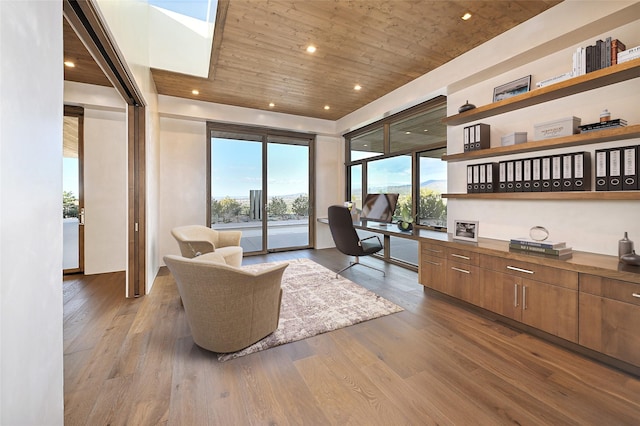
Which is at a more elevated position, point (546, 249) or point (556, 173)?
point (556, 173)

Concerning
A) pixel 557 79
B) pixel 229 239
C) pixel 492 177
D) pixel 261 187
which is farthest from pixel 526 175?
pixel 261 187

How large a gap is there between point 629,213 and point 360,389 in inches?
101

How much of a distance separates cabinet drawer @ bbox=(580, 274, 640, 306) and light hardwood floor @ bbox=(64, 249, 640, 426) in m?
0.53

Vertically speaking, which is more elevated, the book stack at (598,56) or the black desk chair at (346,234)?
the book stack at (598,56)

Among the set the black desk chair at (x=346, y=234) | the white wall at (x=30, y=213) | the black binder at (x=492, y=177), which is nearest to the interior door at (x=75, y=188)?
the black desk chair at (x=346, y=234)

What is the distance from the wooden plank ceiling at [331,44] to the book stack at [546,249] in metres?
2.09

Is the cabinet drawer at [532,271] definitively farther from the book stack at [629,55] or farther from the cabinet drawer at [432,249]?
the book stack at [629,55]

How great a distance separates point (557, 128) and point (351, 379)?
2.77 meters

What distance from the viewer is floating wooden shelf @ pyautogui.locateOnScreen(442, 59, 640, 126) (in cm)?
203

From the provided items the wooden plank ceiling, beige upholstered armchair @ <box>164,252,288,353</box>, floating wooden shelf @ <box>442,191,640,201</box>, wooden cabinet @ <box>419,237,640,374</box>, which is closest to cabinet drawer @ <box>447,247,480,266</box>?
wooden cabinet @ <box>419,237,640,374</box>

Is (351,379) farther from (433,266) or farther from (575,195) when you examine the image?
(575,195)

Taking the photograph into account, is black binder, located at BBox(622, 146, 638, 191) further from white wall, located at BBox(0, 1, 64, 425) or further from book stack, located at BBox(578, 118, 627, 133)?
white wall, located at BBox(0, 1, 64, 425)

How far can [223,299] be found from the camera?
198 centimetres

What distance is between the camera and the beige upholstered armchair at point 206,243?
3.13m
